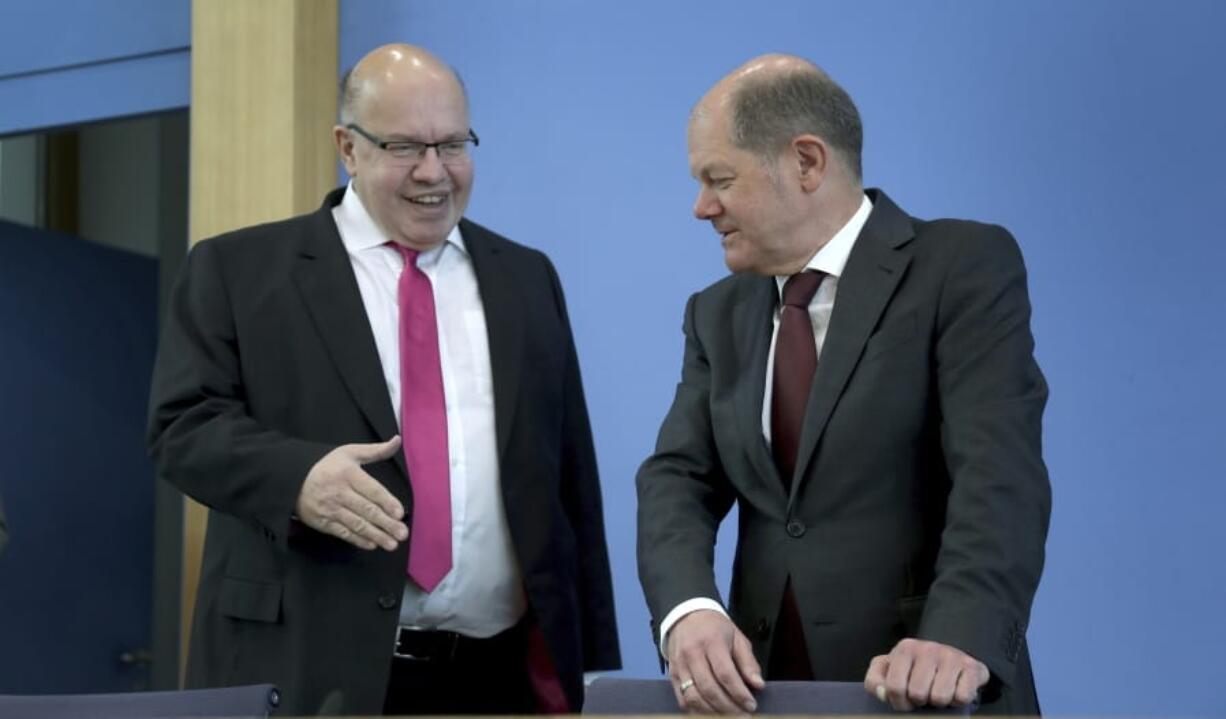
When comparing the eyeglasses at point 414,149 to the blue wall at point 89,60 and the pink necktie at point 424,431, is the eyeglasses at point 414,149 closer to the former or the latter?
the pink necktie at point 424,431

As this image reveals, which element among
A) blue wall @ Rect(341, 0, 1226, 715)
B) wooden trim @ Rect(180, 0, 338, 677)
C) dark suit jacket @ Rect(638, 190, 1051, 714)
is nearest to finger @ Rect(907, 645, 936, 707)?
dark suit jacket @ Rect(638, 190, 1051, 714)

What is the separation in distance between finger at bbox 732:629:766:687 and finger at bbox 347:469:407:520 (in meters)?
0.58

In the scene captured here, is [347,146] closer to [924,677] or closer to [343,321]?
[343,321]

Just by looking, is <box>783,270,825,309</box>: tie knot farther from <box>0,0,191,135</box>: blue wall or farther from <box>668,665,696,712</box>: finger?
<box>0,0,191,135</box>: blue wall

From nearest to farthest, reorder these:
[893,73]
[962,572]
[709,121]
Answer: [962,572] < [709,121] < [893,73]

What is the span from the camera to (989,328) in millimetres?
2439

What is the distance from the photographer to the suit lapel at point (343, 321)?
114 inches

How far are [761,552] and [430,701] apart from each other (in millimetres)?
677

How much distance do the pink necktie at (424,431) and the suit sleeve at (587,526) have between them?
28 centimetres

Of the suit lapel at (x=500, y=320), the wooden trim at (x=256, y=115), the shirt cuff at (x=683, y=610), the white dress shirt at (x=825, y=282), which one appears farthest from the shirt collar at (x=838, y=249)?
the wooden trim at (x=256, y=115)

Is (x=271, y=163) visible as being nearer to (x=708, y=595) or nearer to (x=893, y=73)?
(x=893, y=73)

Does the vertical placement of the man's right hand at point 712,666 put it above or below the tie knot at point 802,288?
below

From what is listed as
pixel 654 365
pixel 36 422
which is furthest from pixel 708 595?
pixel 36 422

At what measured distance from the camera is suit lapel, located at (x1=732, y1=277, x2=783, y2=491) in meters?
2.52
